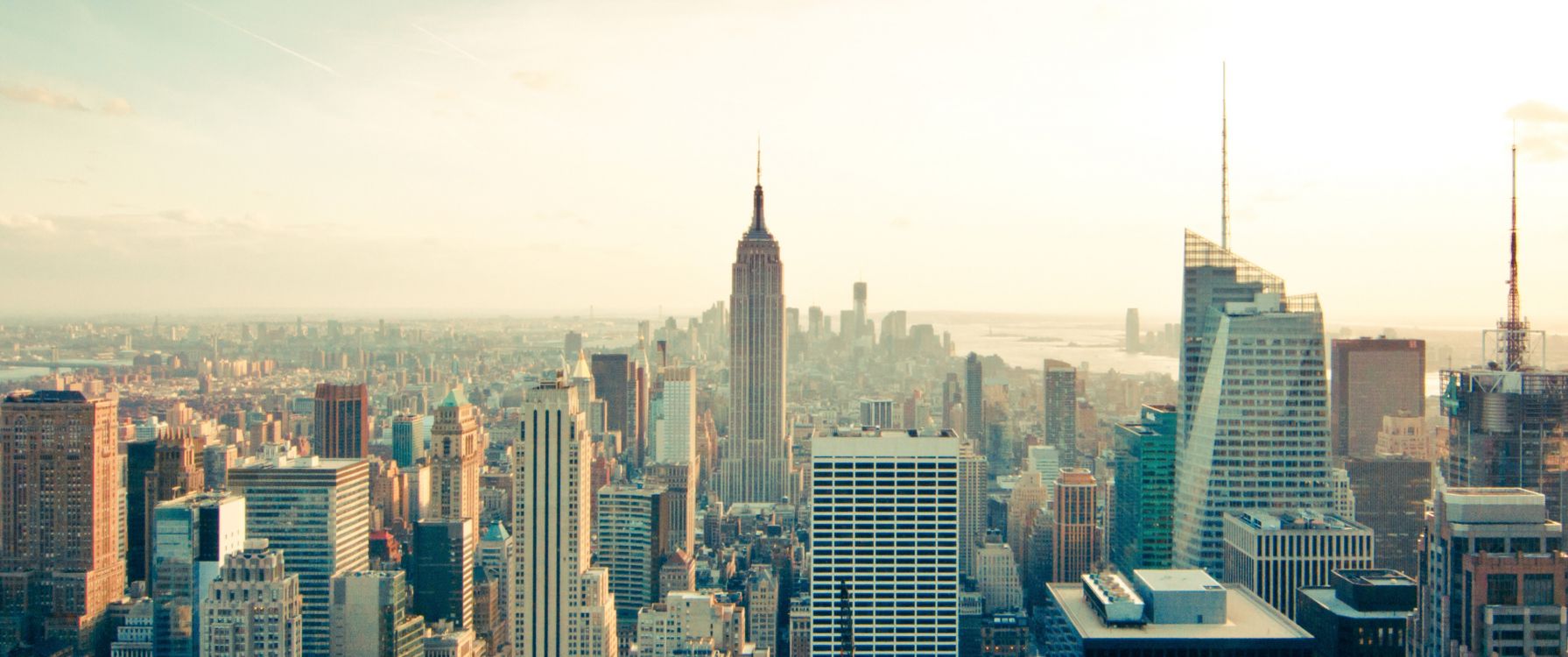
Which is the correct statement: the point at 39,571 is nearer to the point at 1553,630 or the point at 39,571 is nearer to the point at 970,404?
the point at 970,404

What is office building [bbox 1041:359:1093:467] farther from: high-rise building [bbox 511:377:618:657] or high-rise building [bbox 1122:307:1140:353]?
high-rise building [bbox 511:377:618:657]

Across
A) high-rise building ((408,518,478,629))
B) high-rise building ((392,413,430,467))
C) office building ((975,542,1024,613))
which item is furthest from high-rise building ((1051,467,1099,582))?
high-rise building ((392,413,430,467))

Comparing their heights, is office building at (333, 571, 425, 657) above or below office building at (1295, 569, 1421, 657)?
below

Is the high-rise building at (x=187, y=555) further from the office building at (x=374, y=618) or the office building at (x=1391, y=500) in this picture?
the office building at (x=1391, y=500)

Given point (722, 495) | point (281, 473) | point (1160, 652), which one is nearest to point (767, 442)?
point (722, 495)

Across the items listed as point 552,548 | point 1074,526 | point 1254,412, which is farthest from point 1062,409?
point 552,548

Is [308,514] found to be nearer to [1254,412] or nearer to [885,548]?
[885,548]
